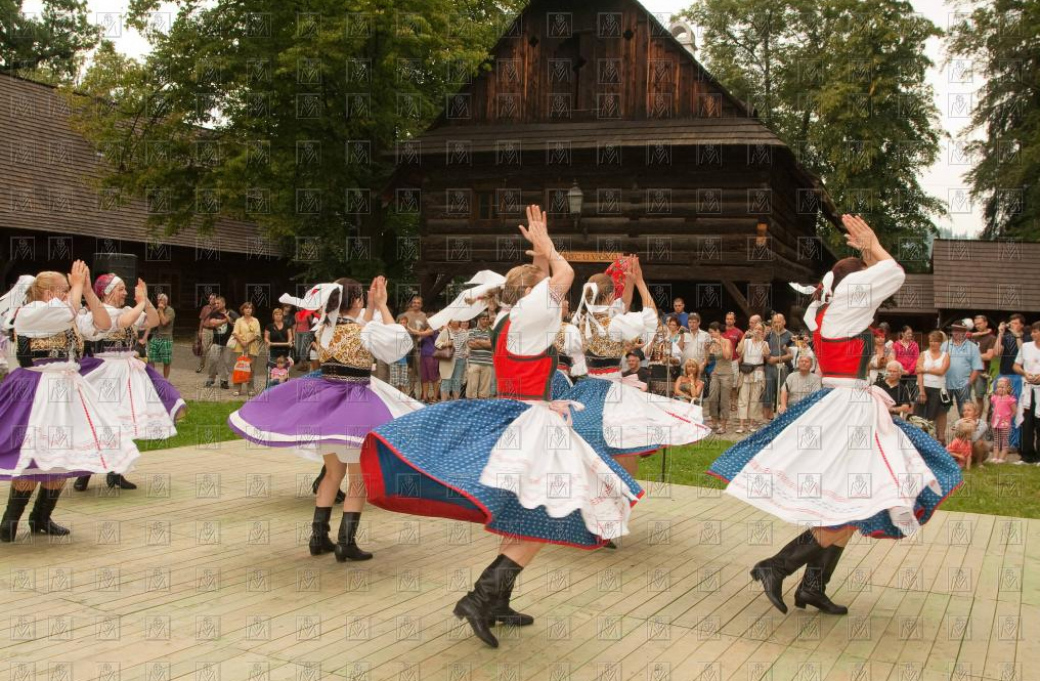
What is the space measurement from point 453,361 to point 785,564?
1053 centimetres

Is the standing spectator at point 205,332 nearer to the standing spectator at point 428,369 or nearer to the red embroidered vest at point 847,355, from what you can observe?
the standing spectator at point 428,369

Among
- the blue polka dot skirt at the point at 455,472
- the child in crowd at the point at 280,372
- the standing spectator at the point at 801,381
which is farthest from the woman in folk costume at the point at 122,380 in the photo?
the standing spectator at the point at 801,381

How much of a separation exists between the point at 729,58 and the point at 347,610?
36.1 meters

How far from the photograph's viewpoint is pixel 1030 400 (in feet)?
37.5

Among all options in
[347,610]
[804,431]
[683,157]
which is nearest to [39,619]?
[347,610]

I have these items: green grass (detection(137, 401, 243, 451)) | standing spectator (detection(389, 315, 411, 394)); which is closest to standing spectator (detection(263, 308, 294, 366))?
green grass (detection(137, 401, 243, 451))

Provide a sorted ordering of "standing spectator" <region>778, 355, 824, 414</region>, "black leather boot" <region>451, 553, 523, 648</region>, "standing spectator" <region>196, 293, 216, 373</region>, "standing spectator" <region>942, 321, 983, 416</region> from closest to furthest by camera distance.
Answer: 1. "black leather boot" <region>451, 553, 523, 648</region>
2. "standing spectator" <region>778, 355, 824, 414</region>
3. "standing spectator" <region>942, 321, 983, 416</region>
4. "standing spectator" <region>196, 293, 216, 373</region>

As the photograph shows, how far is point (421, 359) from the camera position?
1562 centimetres

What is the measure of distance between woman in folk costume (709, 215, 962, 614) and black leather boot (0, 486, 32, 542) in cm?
442

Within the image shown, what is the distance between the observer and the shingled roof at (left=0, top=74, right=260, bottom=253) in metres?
25.4

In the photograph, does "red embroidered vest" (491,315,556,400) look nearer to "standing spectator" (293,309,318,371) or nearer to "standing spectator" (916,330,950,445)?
"standing spectator" (916,330,950,445)

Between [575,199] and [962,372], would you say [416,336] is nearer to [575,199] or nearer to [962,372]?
[575,199]

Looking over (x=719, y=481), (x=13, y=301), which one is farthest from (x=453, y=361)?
(x=13, y=301)

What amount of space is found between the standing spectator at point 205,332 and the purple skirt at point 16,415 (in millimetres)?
11606
